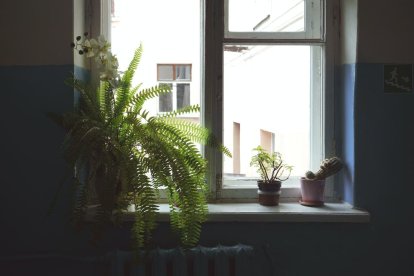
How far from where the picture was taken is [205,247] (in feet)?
6.48

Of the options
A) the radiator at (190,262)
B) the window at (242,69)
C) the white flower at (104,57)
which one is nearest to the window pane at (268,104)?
the window at (242,69)

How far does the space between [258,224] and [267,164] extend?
12.2 inches

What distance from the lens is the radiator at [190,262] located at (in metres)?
1.84

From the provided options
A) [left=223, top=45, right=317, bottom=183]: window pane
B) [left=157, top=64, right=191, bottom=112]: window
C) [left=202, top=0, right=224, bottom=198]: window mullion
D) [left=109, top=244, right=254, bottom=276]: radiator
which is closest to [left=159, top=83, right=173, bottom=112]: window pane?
[left=157, top=64, right=191, bottom=112]: window

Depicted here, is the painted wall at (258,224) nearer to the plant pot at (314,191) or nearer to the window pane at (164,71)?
the plant pot at (314,191)

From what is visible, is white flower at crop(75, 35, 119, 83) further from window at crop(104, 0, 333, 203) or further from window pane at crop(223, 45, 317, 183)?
window pane at crop(223, 45, 317, 183)

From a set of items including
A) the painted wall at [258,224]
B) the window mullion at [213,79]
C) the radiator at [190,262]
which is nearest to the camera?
the radiator at [190,262]

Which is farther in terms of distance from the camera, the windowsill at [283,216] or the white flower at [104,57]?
the windowsill at [283,216]

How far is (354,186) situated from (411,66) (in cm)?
63

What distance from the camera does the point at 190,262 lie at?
192 cm

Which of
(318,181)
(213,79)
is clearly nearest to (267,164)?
(318,181)

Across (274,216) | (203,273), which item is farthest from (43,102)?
(274,216)

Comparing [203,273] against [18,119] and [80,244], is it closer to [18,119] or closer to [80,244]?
[80,244]

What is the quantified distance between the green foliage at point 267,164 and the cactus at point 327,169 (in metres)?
0.12
